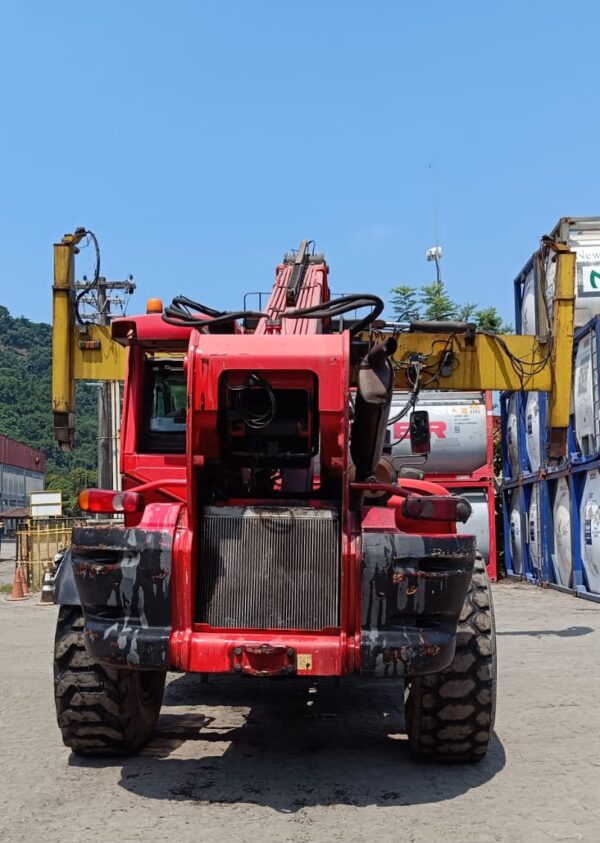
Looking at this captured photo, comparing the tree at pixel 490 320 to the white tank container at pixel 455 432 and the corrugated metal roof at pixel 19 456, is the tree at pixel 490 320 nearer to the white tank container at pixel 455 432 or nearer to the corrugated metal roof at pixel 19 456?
the white tank container at pixel 455 432

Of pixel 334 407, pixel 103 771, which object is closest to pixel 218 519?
pixel 334 407

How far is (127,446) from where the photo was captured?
19.6 ft

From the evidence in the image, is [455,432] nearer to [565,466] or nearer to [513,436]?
[513,436]

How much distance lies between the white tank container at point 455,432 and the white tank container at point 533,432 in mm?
844

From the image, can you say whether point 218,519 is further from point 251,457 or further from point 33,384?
point 33,384

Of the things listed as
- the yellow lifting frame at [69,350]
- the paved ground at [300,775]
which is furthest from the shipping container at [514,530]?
the yellow lifting frame at [69,350]

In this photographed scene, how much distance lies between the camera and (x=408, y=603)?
14.8 ft

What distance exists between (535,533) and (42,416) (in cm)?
10350

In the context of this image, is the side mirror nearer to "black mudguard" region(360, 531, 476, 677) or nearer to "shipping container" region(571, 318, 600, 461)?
"black mudguard" region(360, 531, 476, 677)

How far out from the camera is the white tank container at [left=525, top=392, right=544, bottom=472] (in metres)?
16.6

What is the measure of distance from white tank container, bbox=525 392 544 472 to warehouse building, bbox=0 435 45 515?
58.3 meters

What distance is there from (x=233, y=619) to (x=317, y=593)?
0.44m

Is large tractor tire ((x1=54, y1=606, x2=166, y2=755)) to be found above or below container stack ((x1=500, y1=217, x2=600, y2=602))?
below

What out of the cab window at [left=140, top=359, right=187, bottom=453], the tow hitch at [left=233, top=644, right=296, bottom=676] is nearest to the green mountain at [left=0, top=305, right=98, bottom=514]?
the cab window at [left=140, top=359, right=187, bottom=453]
